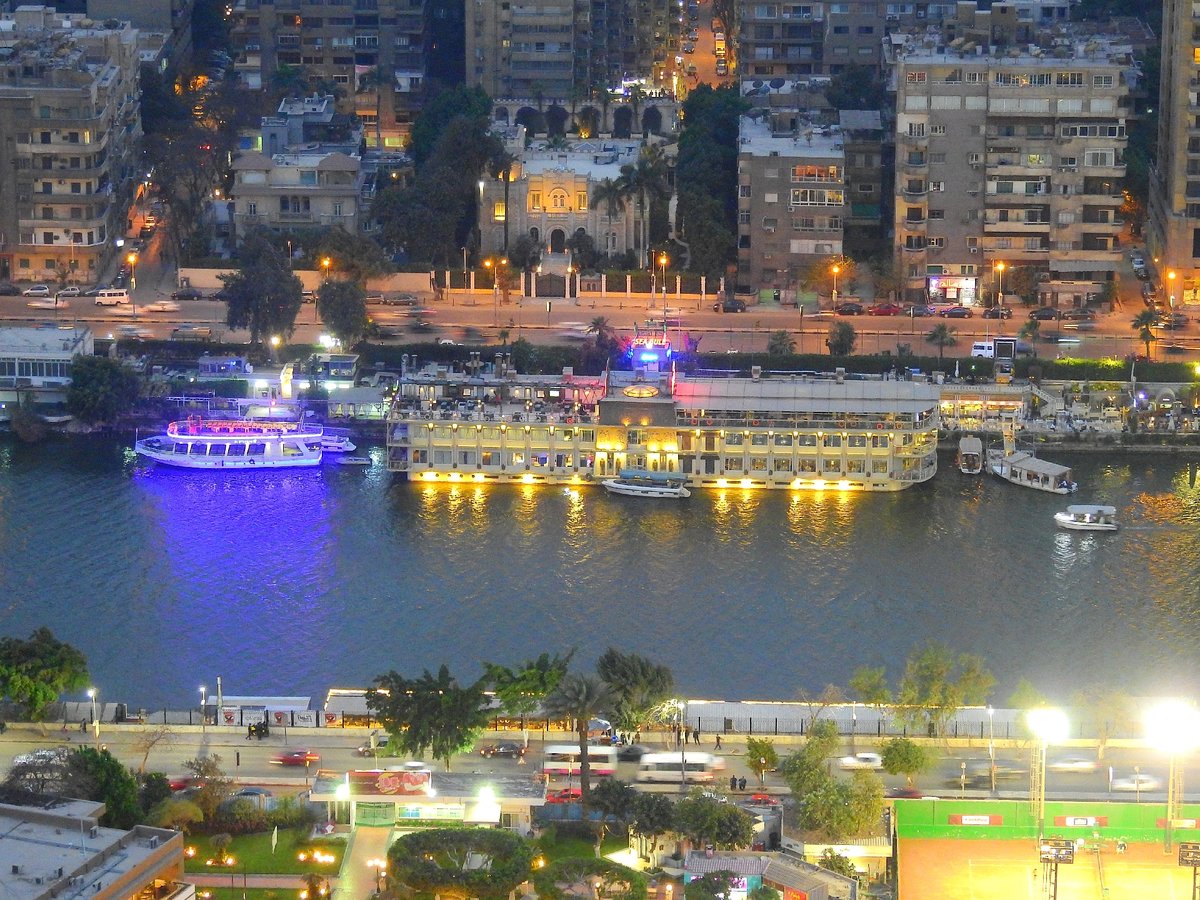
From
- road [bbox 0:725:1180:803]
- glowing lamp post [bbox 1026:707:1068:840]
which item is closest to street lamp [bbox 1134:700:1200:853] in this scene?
road [bbox 0:725:1180:803]

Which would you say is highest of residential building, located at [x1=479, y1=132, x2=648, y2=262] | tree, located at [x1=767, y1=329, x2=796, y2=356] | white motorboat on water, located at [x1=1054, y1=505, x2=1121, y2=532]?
residential building, located at [x1=479, y1=132, x2=648, y2=262]

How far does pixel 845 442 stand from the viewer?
3265 inches

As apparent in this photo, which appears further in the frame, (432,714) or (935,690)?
(935,690)

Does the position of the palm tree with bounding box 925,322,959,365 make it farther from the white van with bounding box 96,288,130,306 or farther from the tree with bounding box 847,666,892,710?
the tree with bounding box 847,666,892,710

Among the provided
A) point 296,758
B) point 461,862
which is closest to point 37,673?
point 296,758

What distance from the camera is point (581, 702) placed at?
Answer: 61.6 m

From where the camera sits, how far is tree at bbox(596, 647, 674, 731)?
62531 mm

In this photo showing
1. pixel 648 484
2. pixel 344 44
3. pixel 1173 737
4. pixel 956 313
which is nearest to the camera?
pixel 1173 737

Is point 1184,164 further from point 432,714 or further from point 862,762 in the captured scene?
point 432,714

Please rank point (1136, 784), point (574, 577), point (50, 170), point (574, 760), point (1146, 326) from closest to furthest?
1. point (1136, 784)
2. point (574, 760)
3. point (574, 577)
4. point (1146, 326)
5. point (50, 170)

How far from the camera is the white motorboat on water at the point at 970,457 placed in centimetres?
8375

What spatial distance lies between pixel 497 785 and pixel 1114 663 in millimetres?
15236

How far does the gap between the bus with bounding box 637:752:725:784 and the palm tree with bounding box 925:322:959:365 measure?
29.5 metres

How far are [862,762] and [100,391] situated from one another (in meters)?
31.0
